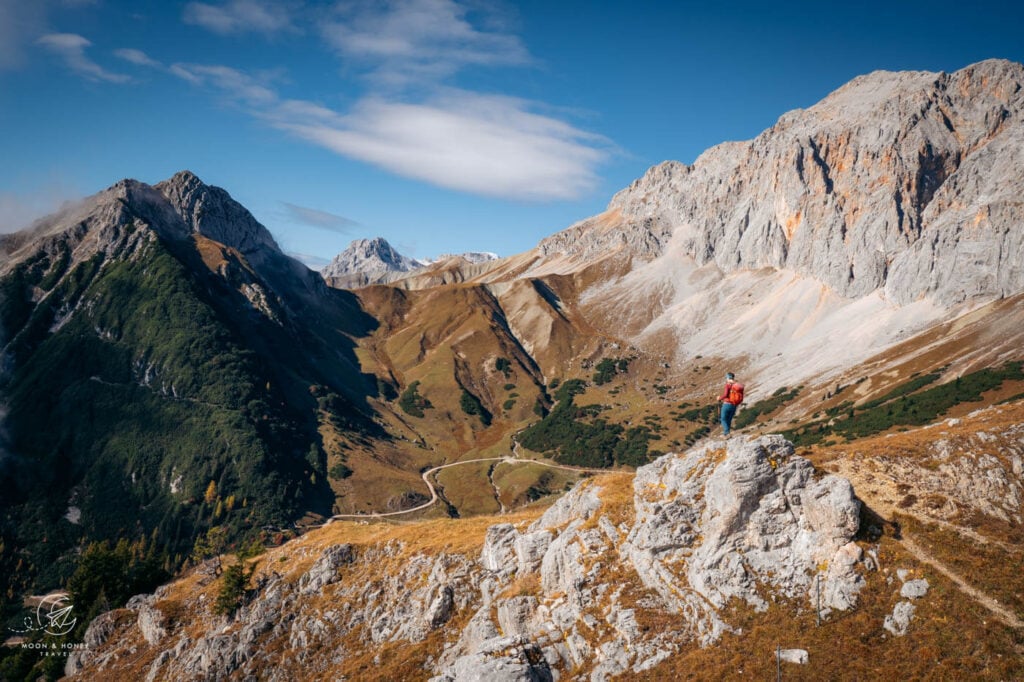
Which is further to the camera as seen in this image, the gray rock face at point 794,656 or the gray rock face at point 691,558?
the gray rock face at point 691,558

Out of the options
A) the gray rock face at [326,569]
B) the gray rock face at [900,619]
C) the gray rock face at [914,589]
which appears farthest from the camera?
the gray rock face at [326,569]

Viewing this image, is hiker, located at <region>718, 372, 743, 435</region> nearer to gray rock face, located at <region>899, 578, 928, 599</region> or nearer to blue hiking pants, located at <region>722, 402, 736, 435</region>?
blue hiking pants, located at <region>722, 402, 736, 435</region>

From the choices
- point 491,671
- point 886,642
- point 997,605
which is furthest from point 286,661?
point 997,605

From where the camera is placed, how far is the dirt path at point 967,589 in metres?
30.0

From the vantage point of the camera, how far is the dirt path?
30028mm

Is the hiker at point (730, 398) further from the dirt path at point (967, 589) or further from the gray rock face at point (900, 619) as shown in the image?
the gray rock face at point (900, 619)

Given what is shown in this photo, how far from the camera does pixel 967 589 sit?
32.2 metres

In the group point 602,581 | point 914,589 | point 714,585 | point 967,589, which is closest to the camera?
point 967,589

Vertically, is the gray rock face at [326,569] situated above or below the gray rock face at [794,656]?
below

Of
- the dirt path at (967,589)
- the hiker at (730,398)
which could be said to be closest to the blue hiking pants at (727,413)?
the hiker at (730,398)

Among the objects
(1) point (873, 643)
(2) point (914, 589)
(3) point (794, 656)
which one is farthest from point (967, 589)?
(3) point (794, 656)

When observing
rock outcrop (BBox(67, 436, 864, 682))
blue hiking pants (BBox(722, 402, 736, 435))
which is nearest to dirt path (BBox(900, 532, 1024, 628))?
rock outcrop (BBox(67, 436, 864, 682))

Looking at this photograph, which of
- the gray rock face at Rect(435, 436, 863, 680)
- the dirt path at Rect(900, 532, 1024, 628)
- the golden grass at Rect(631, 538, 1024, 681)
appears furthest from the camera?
the gray rock face at Rect(435, 436, 863, 680)

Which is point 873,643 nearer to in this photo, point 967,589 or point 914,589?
point 914,589
